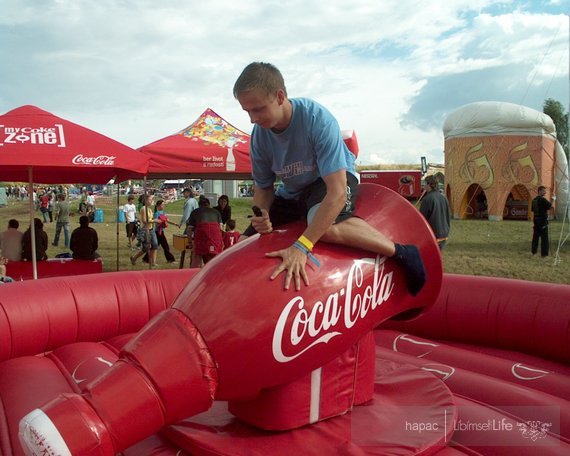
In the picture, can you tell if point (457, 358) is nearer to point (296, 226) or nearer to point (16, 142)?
point (296, 226)

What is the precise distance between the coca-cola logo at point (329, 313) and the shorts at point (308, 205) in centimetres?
27

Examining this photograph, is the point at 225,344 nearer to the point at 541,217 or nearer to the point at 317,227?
the point at 317,227

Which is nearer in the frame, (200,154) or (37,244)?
(37,244)

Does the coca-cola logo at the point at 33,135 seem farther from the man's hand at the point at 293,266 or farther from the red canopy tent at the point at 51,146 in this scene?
Result: the man's hand at the point at 293,266

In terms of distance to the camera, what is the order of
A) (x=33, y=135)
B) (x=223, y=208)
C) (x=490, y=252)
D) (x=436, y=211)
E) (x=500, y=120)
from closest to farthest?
(x=33, y=135) → (x=436, y=211) → (x=223, y=208) → (x=490, y=252) → (x=500, y=120)

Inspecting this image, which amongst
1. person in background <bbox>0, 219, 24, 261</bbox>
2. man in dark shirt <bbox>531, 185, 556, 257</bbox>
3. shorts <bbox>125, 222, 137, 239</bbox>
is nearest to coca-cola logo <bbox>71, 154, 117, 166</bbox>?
person in background <bbox>0, 219, 24, 261</bbox>

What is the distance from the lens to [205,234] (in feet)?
26.9

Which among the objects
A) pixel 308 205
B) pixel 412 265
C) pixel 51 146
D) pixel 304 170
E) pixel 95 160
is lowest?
pixel 412 265

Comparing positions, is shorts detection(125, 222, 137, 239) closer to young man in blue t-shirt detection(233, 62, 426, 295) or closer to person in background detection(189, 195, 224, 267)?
person in background detection(189, 195, 224, 267)

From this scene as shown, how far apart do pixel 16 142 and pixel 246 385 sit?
4.93 meters

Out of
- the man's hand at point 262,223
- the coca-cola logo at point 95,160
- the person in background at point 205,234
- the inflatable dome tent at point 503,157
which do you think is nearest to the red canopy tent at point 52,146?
the coca-cola logo at point 95,160

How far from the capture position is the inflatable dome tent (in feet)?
61.5

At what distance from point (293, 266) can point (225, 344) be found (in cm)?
40

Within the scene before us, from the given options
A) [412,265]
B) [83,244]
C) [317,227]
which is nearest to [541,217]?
[83,244]
